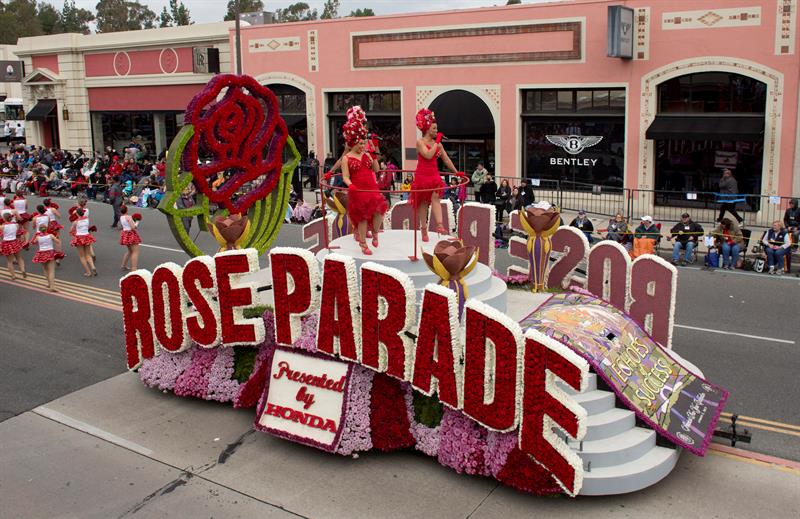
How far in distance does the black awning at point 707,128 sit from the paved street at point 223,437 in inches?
338

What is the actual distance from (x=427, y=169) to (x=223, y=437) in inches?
198

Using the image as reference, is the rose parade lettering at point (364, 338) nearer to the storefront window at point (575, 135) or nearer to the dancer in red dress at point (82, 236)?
the dancer in red dress at point (82, 236)

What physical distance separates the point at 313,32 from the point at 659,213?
47.8ft

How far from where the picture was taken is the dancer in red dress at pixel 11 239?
18.1m

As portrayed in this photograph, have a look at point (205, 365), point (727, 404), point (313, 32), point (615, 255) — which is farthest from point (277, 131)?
point (313, 32)

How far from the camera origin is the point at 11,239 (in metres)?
18.2

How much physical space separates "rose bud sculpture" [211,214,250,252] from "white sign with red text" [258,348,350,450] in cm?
236

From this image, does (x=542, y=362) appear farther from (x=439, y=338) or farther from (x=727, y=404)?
(x=727, y=404)

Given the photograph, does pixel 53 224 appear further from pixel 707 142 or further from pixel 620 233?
pixel 707 142

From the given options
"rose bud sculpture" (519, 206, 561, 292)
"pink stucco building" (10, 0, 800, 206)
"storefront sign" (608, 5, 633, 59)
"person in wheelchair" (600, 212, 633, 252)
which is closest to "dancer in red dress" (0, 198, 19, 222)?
"rose bud sculpture" (519, 206, 561, 292)

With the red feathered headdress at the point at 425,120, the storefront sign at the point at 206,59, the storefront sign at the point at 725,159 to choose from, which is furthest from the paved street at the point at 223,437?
the storefront sign at the point at 206,59

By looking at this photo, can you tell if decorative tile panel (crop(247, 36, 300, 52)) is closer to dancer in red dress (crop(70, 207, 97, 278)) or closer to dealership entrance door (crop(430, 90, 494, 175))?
dealership entrance door (crop(430, 90, 494, 175))

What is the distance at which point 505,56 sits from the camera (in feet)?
87.6

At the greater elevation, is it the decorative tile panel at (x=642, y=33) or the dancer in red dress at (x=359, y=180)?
the decorative tile panel at (x=642, y=33)
